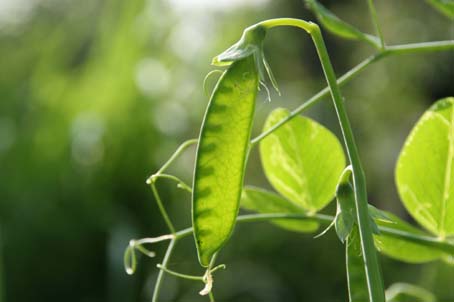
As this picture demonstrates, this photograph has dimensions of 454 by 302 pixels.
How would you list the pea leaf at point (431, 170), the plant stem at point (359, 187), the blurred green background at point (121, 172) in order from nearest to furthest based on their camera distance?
1. the plant stem at point (359, 187)
2. the pea leaf at point (431, 170)
3. the blurred green background at point (121, 172)

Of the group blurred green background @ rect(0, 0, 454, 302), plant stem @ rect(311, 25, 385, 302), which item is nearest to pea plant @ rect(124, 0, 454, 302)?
plant stem @ rect(311, 25, 385, 302)

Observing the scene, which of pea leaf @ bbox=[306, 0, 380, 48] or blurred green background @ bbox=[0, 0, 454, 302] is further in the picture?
blurred green background @ bbox=[0, 0, 454, 302]

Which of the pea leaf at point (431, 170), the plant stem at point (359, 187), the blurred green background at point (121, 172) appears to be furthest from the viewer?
the blurred green background at point (121, 172)

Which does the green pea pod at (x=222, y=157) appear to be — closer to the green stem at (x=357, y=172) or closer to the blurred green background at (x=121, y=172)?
the green stem at (x=357, y=172)

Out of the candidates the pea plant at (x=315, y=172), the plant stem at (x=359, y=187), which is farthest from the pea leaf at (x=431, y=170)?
the plant stem at (x=359, y=187)

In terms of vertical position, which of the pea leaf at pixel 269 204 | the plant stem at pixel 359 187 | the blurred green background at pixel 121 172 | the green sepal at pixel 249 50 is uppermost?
the green sepal at pixel 249 50

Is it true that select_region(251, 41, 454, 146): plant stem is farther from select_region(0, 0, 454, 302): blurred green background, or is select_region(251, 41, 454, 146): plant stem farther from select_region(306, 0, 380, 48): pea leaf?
select_region(0, 0, 454, 302): blurred green background

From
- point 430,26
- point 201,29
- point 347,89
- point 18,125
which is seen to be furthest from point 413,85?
point 18,125
